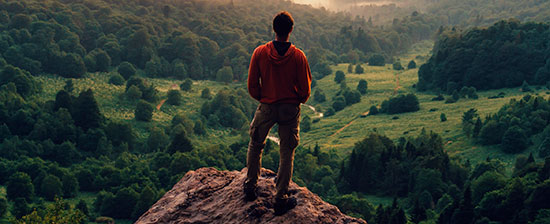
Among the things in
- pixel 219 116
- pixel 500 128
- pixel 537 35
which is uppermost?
pixel 537 35

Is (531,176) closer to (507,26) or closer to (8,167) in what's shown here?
(8,167)

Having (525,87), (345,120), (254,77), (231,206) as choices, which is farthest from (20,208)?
(525,87)

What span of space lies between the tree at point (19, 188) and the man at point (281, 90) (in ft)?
321

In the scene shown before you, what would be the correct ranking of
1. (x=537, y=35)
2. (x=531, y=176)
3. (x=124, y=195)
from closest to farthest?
(x=531, y=176), (x=124, y=195), (x=537, y=35)

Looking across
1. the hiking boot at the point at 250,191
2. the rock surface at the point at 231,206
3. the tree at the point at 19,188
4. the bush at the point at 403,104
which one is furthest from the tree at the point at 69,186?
Result: the bush at the point at 403,104

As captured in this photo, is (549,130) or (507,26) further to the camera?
(507,26)

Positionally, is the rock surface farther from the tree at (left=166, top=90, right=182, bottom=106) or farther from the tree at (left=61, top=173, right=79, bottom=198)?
the tree at (left=166, top=90, right=182, bottom=106)

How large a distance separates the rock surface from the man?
0.57 meters

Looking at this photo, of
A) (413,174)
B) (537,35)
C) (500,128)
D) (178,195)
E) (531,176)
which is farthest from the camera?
(537,35)

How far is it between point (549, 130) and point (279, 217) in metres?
119

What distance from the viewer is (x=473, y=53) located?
195 meters

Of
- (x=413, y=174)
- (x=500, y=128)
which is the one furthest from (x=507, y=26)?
(x=413, y=174)

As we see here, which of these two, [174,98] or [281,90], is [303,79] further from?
[174,98]

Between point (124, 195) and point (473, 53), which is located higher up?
point (473, 53)
